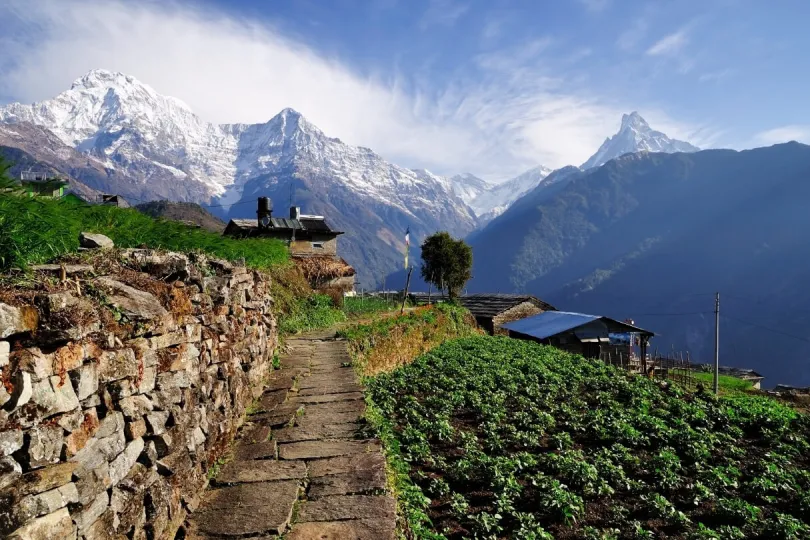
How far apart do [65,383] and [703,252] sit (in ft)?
757

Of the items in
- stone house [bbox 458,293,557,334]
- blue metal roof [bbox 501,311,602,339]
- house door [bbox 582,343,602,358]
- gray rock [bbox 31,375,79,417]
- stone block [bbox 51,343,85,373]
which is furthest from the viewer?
stone house [bbox 458,293,557,334]

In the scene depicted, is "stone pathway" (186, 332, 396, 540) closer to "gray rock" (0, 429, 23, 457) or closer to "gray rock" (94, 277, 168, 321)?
"gray rock" (94, 277, 168, 321)

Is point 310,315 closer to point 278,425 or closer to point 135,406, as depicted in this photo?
point 278,425

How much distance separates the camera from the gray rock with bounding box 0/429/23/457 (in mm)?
2260

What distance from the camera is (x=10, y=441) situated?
230cm

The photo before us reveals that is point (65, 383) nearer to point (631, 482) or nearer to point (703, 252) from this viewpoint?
point (631, 482)

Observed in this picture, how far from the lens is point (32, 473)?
7.93ft

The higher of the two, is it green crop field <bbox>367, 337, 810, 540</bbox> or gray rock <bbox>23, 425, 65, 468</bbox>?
gray rock <bbox>23, 425, 65, 468</bbox>

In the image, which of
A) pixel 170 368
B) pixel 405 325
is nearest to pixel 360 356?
pixel 405 325

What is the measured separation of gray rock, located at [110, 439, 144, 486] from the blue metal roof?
32549 mm

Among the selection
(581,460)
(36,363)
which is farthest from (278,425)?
(581,460)

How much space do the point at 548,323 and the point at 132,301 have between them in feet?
120

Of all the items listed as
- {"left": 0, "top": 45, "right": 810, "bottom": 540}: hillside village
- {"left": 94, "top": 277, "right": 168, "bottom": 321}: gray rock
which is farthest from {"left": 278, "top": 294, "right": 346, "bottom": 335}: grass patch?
{"left": 94, "top": 277, "right": 168, "bottom": 321}: gray rock

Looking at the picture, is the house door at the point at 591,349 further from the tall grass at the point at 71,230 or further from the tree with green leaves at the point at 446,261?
the tall grass at the point at 71,230
